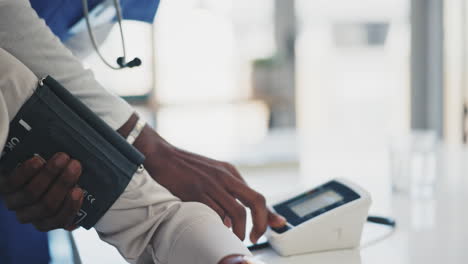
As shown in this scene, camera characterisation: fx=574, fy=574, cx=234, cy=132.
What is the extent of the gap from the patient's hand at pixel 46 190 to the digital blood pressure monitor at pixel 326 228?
0.94ft

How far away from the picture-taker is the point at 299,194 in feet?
2.99

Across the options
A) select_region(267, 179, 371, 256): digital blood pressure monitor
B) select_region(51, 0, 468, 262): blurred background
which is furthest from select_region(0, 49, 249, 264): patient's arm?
select_region(51, 0, 468, 262): blurred background

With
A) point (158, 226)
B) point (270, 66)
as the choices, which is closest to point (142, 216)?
point (158, 226)

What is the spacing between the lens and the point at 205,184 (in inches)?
29.7

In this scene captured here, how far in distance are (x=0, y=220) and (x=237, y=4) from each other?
347 cm

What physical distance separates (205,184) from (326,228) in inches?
7.0

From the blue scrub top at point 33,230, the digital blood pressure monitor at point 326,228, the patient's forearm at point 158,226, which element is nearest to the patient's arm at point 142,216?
the patient's forearm at point 158,226

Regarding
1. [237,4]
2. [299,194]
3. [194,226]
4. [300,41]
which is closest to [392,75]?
[300,41]

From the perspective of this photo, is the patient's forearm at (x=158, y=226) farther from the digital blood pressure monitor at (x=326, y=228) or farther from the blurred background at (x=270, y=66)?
the blurred background at (x=270, y=66)

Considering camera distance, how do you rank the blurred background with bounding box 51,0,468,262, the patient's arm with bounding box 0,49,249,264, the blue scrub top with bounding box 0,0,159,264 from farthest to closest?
the blurred background with bounding box 51,0,468,262
the blue scrub top with bounding box 0,0,159,264
the patient's arm with bounding box 0,49,249,264

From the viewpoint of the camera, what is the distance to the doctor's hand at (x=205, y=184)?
74 centimetres

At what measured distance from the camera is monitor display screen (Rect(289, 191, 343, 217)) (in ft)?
2.71

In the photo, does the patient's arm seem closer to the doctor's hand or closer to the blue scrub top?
the doctor's hand

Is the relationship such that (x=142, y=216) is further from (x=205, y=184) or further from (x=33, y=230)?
(x=33, y=230)
